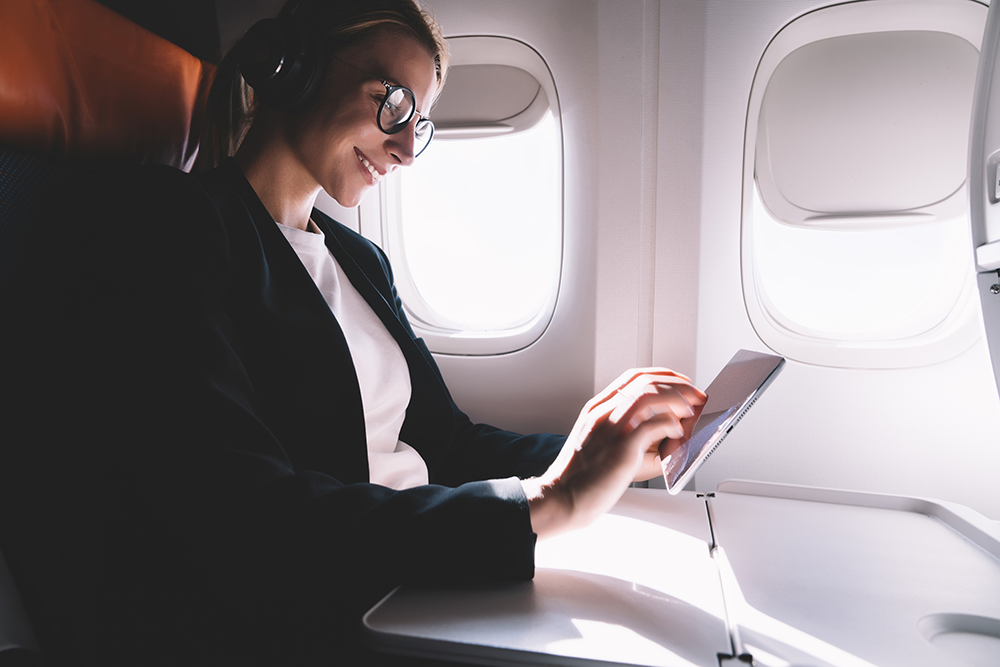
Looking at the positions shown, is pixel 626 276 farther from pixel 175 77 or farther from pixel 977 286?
pixel 175 77

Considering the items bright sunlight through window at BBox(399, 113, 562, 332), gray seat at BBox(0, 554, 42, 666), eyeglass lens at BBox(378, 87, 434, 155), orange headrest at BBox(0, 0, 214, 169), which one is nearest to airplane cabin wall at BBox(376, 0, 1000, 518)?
bright sunlight through window at BBox(399, 113, 562, 332)

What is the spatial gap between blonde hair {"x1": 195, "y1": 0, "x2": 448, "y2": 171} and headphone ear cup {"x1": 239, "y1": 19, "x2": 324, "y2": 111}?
45mm

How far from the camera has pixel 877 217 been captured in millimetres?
1377

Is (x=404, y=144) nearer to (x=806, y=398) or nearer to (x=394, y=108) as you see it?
(x=394, y=108)

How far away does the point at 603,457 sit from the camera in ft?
2.78

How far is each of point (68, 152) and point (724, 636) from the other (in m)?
1.23

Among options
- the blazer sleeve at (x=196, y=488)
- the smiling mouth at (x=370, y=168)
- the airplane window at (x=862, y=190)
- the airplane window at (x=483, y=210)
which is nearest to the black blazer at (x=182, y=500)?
the blazer sleeve at (x=196, y=488)

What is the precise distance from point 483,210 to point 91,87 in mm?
994

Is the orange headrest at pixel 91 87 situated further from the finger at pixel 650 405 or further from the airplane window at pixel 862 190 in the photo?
the airplane window at pixel 862 190

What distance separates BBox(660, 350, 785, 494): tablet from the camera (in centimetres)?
79

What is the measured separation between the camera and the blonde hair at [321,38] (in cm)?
112

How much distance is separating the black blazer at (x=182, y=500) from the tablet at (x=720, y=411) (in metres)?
0.23

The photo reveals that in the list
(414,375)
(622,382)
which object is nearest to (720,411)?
(622,382)

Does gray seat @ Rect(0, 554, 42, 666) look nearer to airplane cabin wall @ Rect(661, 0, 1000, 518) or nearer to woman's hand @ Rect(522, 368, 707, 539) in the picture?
woman's hand @ Rect(522, 368, 707, 539)
